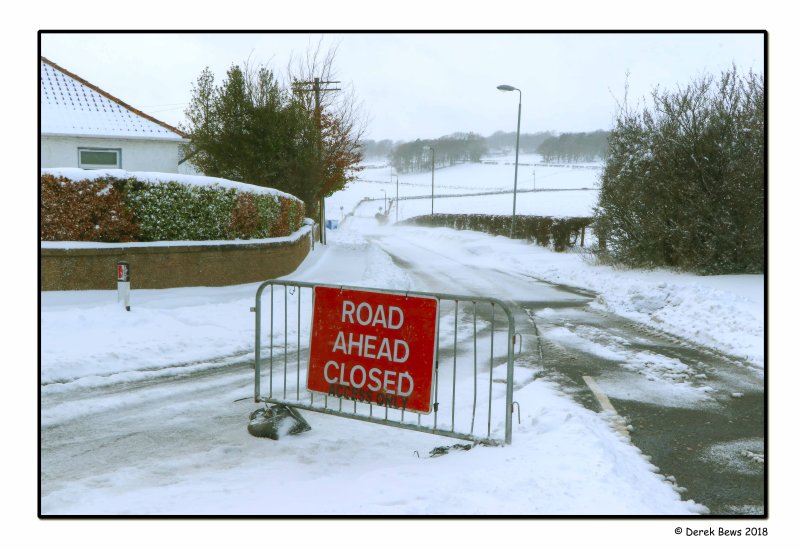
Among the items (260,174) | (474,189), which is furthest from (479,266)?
(474,189)

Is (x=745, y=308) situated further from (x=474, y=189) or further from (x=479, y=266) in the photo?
(x=474, y=189)

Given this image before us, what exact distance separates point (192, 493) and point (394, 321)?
6.12 feet

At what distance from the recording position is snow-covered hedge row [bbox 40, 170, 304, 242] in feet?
34.1

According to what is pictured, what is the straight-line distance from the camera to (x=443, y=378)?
7.00m

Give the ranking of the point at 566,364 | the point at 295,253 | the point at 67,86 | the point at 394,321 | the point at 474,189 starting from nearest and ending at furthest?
the point at 394,321, the point at 566,364, the point at 295,253, the point at 67,86, the point at 474,189

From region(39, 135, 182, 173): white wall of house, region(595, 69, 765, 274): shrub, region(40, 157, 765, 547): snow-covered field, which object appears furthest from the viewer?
region(39, 135, 182, 173): white wall of house

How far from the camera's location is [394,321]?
4.88 meters

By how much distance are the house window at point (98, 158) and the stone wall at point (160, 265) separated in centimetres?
959

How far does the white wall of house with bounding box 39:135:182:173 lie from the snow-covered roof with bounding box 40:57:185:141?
27 cm

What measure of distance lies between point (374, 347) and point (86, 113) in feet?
63.0

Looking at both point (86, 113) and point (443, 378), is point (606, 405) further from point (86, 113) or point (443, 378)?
point (86, 113)

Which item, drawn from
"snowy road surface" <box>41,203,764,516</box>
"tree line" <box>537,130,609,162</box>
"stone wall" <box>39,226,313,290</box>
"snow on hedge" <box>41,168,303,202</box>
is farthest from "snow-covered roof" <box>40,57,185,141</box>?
"tree line" <box>537,130,609,162</box>

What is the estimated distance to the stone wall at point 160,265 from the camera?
33.9 feet

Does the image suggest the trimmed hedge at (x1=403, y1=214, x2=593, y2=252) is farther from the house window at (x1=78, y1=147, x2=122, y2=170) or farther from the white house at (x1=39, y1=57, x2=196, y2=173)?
the house window at (x1=78, y1=147, x2=122, y2=170)
